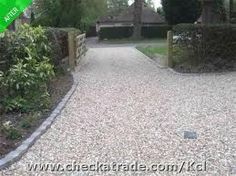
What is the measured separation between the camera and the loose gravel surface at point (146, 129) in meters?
6.12

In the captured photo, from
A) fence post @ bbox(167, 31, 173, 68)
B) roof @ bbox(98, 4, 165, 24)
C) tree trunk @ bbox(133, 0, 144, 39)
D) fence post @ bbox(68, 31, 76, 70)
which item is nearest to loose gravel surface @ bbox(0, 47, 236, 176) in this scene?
fence post @ bbox(167, 31, 173, 68)

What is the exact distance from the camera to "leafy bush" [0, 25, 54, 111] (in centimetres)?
920

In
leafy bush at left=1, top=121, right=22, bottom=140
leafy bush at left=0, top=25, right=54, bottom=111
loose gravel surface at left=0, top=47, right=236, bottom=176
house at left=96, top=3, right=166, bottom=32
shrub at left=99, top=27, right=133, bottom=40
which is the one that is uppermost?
leafy bush at left=0, top=25, right=54, bottom=111

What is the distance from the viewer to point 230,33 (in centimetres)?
1606

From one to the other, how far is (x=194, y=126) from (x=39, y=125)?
2.42m

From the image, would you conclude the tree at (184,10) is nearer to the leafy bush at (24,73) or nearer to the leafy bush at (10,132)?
the leafy bush at (24,73)

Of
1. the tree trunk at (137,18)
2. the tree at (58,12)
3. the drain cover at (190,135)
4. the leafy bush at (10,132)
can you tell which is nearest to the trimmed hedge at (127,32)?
the tree trunk at (137,18)

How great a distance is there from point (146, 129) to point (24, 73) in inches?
110

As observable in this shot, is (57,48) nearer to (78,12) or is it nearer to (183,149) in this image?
(183,149)

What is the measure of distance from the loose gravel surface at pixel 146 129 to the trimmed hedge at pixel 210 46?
9.19 ft

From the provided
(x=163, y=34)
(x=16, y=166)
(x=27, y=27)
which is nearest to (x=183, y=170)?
(x=16, y=166)

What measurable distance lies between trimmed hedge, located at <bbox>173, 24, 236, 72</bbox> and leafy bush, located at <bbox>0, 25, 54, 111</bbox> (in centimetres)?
657

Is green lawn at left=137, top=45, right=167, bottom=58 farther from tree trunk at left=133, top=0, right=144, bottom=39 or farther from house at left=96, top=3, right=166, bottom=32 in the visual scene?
house at left=96, top=3, right=166, bottom=32

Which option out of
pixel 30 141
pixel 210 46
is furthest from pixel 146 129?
pixel 210 46
